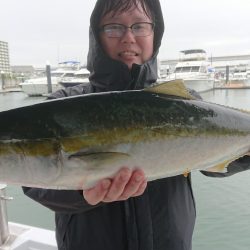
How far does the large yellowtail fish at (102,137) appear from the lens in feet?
5.43

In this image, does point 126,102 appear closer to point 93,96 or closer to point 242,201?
point 93,96

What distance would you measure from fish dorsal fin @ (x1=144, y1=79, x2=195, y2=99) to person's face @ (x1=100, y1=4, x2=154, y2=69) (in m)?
0.56

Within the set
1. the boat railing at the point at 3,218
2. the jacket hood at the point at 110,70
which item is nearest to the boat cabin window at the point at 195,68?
the boat railing at the point at 3,218

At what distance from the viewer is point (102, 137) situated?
1698 millimetres

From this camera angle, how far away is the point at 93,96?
5.87 feet

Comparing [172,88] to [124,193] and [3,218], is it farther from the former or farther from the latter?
[3,218]

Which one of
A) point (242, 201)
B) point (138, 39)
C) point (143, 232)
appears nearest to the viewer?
point (143, 232)

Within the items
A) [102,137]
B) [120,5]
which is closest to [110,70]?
[120,5]

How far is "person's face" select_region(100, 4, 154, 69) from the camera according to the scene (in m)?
2.43

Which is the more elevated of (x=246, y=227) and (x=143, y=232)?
(x=143, y=232)

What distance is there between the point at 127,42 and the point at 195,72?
143 ft

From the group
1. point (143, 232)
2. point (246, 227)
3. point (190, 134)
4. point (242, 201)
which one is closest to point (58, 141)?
point (190, 134)

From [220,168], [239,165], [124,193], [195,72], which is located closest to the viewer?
[124,193]

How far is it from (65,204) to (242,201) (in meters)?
6.90
